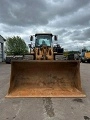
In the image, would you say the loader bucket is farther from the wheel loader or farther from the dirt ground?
the dirt ground

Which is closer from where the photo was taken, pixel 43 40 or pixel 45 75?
pixel 45 75

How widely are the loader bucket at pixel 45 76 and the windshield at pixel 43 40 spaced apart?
12.2 ft

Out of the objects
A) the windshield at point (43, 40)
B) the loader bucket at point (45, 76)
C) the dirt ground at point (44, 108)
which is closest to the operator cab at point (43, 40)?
the windshield at point (43, 40)

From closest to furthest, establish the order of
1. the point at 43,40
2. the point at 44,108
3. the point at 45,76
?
the point at 44,108
the point at 45,76
the point at 43,40

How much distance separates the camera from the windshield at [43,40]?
36.1ft

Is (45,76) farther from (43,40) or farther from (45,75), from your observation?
(43,40)

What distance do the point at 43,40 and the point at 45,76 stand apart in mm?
4157

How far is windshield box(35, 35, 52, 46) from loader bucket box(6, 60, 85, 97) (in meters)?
3.70

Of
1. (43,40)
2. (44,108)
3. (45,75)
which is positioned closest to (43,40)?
(43,40)

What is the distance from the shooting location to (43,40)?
36.6 ft

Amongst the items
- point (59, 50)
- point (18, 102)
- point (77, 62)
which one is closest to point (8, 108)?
point (18, 102)

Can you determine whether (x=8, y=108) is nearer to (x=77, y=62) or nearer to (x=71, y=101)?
(x=71, y=101)

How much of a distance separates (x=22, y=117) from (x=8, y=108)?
847 mm

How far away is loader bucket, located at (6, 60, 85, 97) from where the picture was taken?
690 cm
